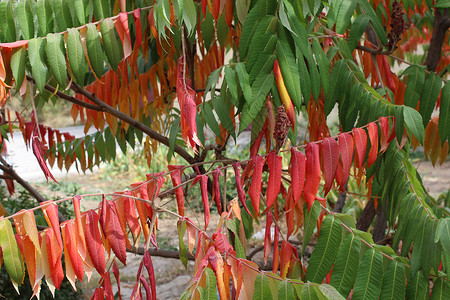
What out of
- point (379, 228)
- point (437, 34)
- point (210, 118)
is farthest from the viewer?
point (379, 228)

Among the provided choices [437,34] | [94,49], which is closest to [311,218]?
[94,49]

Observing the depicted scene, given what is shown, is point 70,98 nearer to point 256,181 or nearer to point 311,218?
point 256,181

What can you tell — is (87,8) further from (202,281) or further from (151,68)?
(202,281)

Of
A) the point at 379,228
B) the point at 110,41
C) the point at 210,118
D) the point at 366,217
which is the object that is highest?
the point at 110,41

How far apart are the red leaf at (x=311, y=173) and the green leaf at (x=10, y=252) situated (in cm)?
61

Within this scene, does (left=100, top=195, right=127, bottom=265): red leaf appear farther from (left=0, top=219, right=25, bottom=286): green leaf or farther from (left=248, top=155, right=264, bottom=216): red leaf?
(left=248, top=155, right=264, bottom=216): red leaf

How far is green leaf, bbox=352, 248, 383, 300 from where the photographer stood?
1.05 metres

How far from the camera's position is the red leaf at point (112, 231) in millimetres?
1021

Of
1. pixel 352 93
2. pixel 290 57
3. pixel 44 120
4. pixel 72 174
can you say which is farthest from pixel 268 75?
pixel 44 120

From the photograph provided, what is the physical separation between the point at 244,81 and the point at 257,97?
0.05 meters

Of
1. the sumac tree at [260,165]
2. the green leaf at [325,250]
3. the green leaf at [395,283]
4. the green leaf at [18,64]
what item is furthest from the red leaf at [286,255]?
the green leaf at [18,64]

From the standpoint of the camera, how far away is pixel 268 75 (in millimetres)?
1173

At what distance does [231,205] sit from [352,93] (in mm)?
513

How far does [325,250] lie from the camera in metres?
1.11
